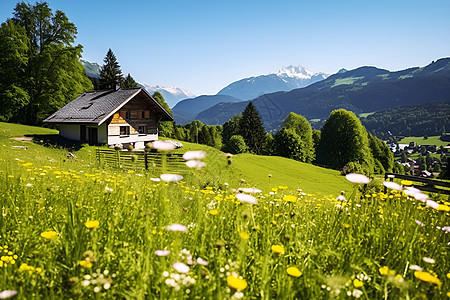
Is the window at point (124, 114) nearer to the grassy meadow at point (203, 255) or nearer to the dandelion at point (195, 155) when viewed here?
the grassy meadow at point (203, 255)

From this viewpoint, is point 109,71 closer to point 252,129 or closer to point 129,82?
point 129,82

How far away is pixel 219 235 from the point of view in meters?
2.74

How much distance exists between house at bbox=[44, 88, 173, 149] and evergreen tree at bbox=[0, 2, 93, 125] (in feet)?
18.4

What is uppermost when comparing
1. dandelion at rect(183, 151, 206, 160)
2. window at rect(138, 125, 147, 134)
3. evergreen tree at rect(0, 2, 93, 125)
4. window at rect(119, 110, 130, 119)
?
evergreen tree at rect(0, 2, 93, 125)

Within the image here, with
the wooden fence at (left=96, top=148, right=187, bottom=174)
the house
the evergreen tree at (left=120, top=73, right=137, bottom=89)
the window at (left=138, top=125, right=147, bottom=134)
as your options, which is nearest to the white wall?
the house

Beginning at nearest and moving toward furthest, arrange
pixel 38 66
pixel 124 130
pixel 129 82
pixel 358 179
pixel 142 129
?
1. pixel 358 179
2. pixel 124 130
3. pixel 142 129
4. pixel 38 66
5. pixel 129 82

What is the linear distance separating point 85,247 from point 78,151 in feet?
87.8

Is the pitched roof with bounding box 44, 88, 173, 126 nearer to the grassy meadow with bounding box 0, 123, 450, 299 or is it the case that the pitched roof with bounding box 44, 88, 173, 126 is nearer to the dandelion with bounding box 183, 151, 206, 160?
the grassy meadow with bounding box 0, 123, 450, 299

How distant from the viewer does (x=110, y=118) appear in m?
28.3

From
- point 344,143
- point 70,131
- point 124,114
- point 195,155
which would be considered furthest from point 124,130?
point 344,143

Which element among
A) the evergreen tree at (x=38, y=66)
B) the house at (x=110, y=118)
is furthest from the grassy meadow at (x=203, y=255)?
the evergreen tree at (x=38, y=66)

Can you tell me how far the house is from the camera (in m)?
28.4

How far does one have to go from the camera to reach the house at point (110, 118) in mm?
28391

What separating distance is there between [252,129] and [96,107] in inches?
1597
